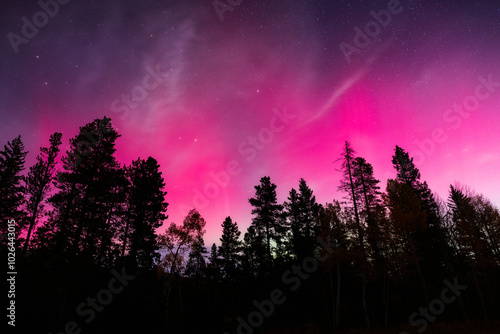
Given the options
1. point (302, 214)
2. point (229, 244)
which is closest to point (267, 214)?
point (302, 214)

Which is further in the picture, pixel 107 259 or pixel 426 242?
pixel 426 242

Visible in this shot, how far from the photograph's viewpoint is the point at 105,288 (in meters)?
18.4

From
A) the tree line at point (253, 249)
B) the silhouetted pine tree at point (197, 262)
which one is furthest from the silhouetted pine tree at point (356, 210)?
the silhouetted pine tree at point (197, 262)

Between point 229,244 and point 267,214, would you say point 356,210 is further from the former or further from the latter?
point 229,244

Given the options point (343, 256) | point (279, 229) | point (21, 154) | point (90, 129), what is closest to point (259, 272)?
point (279, 229)

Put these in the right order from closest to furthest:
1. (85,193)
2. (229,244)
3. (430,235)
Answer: (85,193)
(430,235)
(229,244)

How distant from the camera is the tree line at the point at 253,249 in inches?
655

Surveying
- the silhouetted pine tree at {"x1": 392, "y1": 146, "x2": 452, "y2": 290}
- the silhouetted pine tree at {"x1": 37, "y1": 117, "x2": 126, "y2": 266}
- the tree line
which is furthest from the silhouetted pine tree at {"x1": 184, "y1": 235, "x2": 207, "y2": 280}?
the silhouetted pine tree at {"x1": 392, "y1": 146, "x2": 452, "y2": 290}

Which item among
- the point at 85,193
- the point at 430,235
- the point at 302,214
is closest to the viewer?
the point at 85,193

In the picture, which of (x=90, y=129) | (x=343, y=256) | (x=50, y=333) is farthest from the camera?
(x=343, y=256)

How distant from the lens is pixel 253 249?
107ft

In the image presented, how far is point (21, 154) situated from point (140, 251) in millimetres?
16142

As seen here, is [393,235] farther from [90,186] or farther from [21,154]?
[21,154]

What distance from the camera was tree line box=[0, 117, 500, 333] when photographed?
16.6 metres
